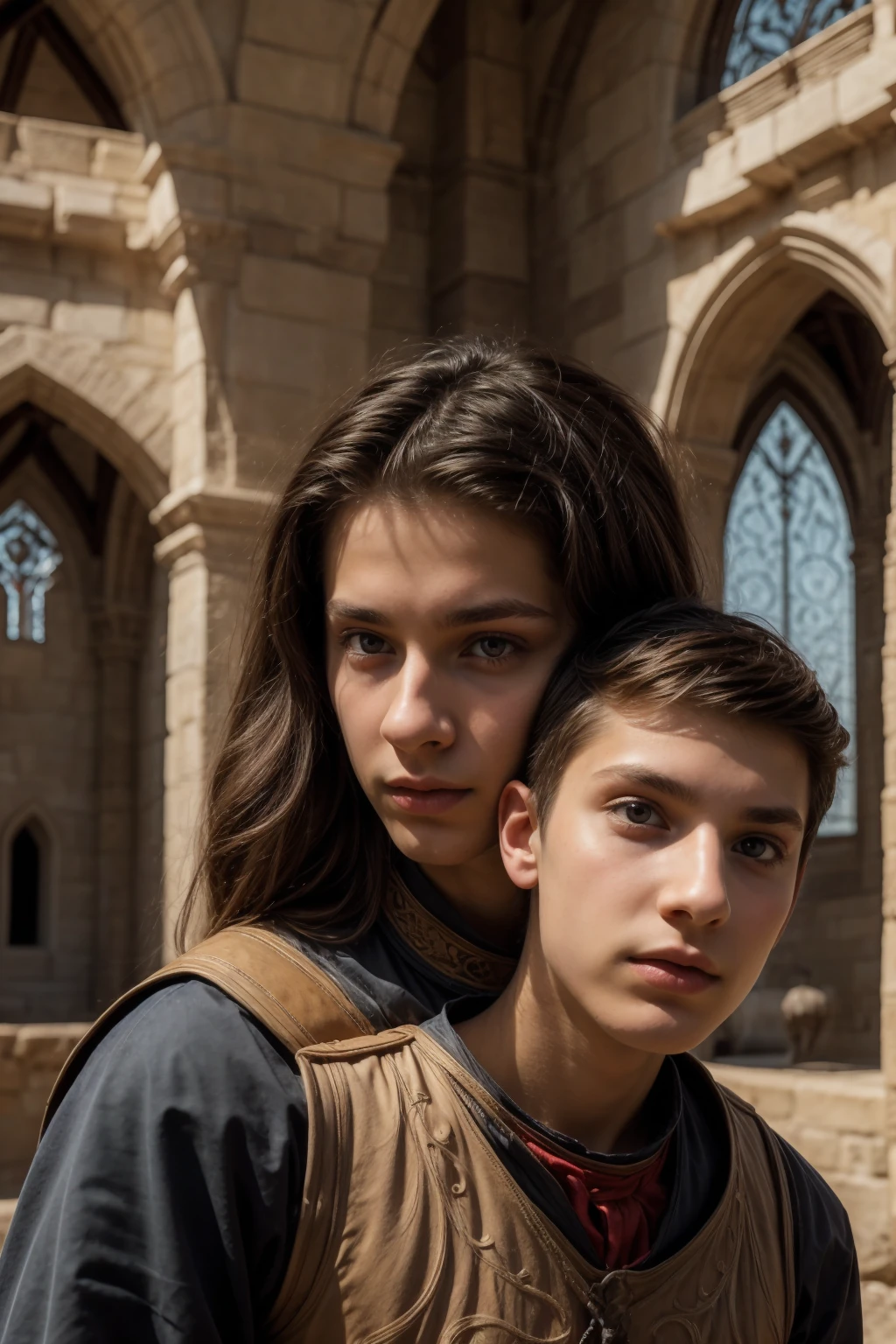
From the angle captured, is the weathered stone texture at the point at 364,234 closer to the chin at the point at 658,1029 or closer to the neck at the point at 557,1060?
the neck at the point at 557,1060

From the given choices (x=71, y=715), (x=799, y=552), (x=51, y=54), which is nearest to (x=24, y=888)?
(x=71, y=715)

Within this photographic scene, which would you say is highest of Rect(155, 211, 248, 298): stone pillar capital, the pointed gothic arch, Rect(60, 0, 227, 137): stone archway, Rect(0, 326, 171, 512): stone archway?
the pointed gothic arch

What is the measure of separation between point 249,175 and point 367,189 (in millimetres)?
626

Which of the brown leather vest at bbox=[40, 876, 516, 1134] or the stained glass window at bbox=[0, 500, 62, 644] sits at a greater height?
the stained glass window at bbox=[0, 500, 62, 644]

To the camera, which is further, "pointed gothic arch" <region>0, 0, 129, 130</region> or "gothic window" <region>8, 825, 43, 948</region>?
"gothic window" <region>8, 825, 43, 948</region>

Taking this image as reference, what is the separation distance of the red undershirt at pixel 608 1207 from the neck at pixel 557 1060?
0.04 m

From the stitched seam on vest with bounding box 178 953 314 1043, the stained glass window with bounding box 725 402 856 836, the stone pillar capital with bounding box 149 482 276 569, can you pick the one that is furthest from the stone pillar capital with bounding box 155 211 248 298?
the stitched seam on vest with bounding box 178 953 314 1043

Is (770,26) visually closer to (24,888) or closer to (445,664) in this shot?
(445,664)

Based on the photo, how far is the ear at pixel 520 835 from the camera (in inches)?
48.1

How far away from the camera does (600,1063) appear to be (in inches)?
47.2

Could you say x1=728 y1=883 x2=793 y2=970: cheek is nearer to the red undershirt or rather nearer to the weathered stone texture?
the red undershirt

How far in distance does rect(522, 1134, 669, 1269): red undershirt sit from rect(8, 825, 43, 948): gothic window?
13476mm

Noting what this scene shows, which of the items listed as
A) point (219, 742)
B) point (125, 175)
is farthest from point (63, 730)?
point (219, 742)

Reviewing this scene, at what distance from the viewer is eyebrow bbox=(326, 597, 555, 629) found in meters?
1.29
